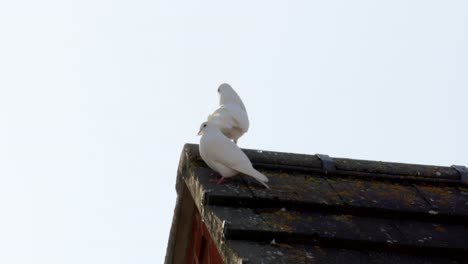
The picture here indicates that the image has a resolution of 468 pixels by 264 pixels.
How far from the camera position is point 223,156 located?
5.05 m

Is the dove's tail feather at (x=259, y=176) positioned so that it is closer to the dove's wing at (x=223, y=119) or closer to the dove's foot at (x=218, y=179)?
the dove's foot at (x=218, y=179)

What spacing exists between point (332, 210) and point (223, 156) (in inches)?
26.7

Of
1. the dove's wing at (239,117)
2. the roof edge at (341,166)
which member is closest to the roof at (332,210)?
the roof edge at (341,166)

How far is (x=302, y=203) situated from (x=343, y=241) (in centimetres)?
41

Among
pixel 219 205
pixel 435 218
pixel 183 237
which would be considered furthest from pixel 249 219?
pixel 183 237

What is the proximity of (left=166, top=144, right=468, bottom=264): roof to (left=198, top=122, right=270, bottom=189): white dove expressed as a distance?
0.06 m

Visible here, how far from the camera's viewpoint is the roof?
423cm

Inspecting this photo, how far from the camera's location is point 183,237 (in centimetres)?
591

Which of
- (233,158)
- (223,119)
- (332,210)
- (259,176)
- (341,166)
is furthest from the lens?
(223,119)

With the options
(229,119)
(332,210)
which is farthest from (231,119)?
(332,210)

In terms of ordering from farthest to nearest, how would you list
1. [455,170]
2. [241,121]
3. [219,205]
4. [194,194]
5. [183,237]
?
[241,121] → [183,237] → [455,170] → [194,194] → [219,205]

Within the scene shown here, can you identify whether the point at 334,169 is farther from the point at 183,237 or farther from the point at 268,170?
the point at 183,237

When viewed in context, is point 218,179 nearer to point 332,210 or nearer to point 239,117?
point 332,210

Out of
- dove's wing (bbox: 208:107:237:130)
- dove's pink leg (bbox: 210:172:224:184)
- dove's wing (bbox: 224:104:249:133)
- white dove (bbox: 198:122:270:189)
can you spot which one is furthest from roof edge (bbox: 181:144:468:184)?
dove's wing (bbox: 224:104:249:133)
